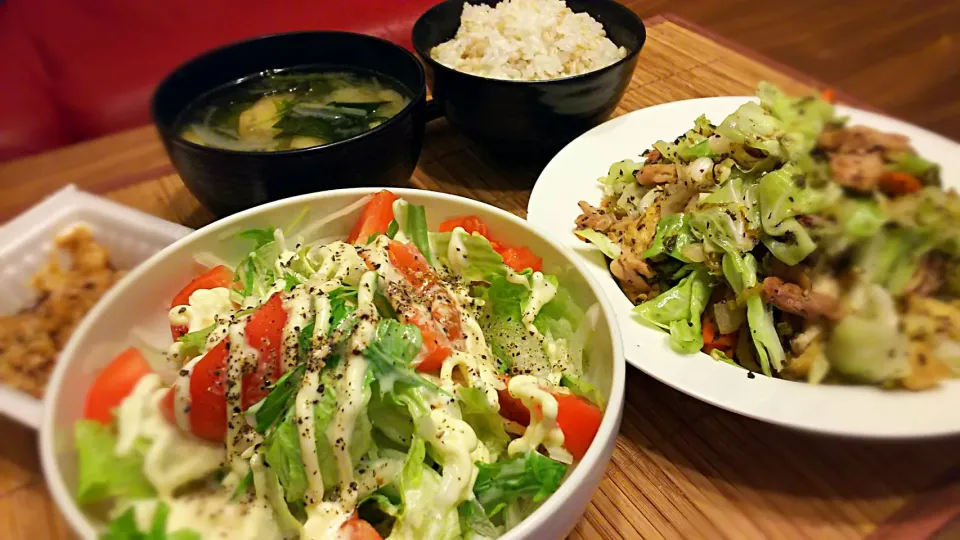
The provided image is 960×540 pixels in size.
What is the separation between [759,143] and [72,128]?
2.35 ft

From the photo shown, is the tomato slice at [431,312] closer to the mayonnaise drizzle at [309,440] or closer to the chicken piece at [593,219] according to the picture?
the mayonnaise drizzle at [309,440]

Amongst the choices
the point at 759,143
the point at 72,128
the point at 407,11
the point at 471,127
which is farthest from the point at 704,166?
the point at 72,128

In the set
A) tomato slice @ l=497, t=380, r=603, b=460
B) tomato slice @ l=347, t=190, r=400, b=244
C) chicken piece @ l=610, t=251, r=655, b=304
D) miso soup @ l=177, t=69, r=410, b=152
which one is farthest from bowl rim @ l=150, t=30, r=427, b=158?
tomato slice @ l=497, t=380, r=603, b=460

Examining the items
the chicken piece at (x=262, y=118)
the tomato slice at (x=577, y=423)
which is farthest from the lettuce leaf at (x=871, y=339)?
the chicken piece at (x=262, y=118)

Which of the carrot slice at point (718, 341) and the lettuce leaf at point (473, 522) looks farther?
the carrot slice at point (718, 341)

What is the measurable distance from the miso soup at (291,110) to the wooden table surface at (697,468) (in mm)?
124

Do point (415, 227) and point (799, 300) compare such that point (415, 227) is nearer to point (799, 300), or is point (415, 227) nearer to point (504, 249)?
point (504, 249)

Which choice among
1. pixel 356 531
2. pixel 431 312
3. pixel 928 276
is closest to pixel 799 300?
pixel 928 276

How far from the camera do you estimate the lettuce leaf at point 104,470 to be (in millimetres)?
338

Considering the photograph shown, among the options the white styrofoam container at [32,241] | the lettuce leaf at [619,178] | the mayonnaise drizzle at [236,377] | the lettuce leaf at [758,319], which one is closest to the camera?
the white styrofoam container at [32,241]

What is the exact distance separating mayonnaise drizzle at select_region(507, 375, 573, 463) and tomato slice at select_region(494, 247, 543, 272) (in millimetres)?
167

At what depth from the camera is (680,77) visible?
1318mm

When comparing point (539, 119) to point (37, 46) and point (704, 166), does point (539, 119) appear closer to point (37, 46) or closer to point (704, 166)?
point (704, 166)

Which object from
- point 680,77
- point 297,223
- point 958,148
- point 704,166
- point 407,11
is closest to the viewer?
point 958,148
